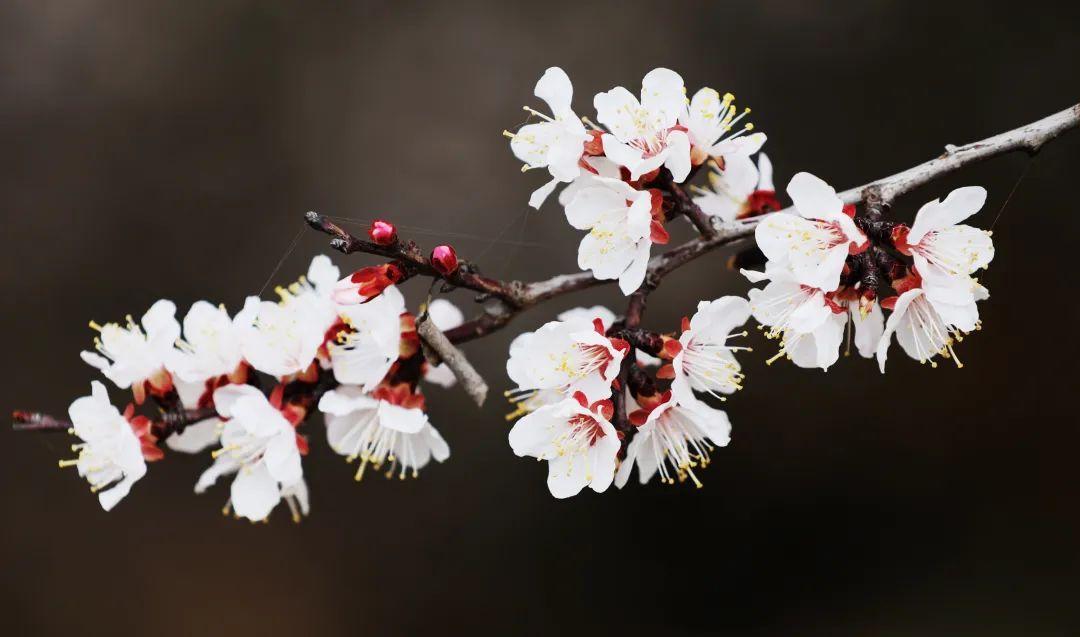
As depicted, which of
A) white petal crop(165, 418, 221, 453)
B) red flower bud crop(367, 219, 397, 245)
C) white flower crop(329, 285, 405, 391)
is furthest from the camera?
white petal crop(165, 418, 221, 453)

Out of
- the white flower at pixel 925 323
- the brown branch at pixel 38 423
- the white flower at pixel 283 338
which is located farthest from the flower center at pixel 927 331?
the brown branch at pixel 38 423

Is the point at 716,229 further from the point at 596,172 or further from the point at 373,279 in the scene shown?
the point at 373,279

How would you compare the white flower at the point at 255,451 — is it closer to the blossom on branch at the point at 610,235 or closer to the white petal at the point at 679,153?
the blossom on branch at the point at 610,235

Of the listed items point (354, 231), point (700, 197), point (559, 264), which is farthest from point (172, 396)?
point (559, 264)

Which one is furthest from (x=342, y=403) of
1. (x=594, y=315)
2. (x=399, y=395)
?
(x=594, y=315)

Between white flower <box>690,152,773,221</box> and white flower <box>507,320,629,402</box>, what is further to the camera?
white flower <box>690,152,773,221</box>

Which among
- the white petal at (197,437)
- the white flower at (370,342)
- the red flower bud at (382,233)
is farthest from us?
the white petal at (197,437)

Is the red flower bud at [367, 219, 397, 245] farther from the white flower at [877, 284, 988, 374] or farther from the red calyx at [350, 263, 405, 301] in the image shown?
the white flower at [877, 284, 988, 374]

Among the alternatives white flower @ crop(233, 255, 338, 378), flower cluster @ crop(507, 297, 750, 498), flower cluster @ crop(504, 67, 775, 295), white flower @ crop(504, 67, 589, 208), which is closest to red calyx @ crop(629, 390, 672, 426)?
flower cluster @ crop(507, 297, 750, 498)
